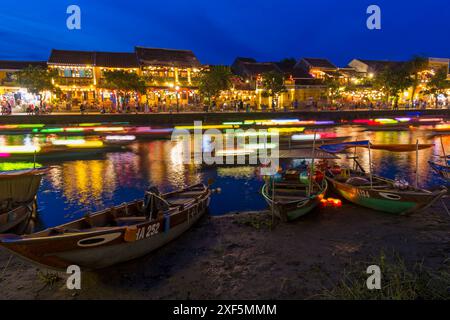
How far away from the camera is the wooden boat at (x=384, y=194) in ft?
36.8

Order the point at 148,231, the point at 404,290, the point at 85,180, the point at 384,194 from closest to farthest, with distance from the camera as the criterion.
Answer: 1. the point at 404,290
2. the point at 148,231
3. the point at 384,194
4. the point at 85,180

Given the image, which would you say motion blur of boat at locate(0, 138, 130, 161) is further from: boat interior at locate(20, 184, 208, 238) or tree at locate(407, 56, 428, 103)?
tree at locate(407, 56, 428, 103)

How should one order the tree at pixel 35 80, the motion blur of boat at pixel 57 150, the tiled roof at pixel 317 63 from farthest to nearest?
1. the tiled roof at pixel 317 63
2. the tree at pixel 35 80
3. the motion blur of boat at pixel 57 150

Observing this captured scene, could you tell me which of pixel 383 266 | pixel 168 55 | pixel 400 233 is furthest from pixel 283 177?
pixel 168 55

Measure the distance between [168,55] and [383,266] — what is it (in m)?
54.4

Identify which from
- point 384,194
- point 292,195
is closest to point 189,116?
point 292,195

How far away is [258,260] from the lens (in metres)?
9.07

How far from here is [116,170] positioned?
21.5m

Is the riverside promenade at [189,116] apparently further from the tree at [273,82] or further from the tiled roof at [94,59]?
the tiled roof at [94,59]

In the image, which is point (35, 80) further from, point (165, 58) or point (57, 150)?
point (57, 150)

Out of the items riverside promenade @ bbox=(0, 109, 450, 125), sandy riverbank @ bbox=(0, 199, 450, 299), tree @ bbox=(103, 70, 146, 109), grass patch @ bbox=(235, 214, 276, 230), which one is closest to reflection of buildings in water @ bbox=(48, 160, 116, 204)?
sandy riverbank @ bbox=(0, 199, 450, 299)

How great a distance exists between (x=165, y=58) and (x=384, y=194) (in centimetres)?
4927

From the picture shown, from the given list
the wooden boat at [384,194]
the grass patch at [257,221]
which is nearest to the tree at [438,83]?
the wooden boat at [384,194]

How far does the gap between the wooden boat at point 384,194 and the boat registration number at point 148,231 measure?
7857 millimetres
